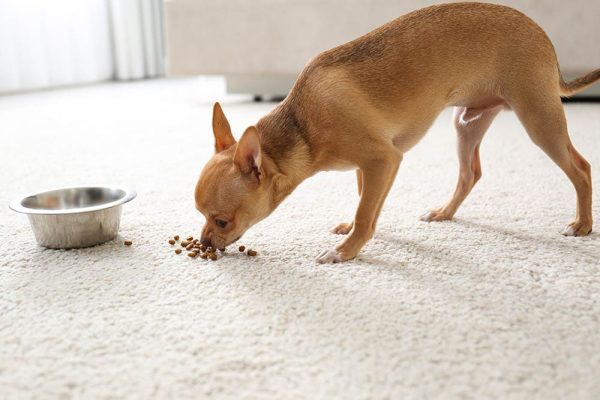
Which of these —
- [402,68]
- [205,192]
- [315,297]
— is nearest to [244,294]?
[315,297]

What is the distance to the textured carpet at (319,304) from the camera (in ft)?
3.81

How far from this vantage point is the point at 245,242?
6.62 ft

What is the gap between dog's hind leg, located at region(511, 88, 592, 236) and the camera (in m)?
1.90

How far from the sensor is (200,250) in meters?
1.86

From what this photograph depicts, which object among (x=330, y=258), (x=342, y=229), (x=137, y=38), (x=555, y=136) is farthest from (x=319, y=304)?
(x=137, y=38)

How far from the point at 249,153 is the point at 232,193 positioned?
129 mm

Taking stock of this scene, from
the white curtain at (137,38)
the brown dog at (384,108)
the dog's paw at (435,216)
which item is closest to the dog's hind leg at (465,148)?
the dog's paw at (435,216)

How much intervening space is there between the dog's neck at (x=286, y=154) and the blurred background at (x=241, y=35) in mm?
2975

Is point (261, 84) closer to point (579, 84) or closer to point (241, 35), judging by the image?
point (241, 35)

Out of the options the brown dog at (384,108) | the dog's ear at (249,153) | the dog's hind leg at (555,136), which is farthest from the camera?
the dog's hind leg at (555,136)

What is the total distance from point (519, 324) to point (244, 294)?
0.67m

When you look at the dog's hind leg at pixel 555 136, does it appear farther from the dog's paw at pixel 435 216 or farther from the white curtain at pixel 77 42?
the white curtain at pixel 77 42

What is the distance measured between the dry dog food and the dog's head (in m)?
0.04

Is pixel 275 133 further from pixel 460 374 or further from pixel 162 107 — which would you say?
pixel 162 107
